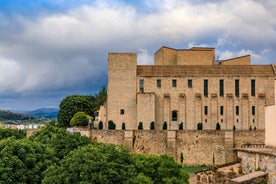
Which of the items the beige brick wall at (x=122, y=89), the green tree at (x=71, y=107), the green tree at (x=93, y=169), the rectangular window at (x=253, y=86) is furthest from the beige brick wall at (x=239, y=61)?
the green tree at (x=93, y=169)

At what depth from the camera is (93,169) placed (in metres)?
27.6

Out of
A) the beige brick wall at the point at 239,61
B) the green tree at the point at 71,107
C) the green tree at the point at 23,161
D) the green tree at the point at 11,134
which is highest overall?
the beige brick wall at the point at 239,61

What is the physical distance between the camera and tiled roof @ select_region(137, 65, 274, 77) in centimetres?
6069

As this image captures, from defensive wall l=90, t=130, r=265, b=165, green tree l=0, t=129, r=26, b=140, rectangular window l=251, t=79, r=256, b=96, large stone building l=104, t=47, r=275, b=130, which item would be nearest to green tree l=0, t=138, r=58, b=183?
defensive wall l=90, t=130, r=265, b=165

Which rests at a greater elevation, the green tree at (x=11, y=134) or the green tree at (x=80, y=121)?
the green tree at (x=80, y=121)

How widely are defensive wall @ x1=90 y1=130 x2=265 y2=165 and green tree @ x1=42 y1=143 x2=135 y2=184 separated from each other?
20.6 meters

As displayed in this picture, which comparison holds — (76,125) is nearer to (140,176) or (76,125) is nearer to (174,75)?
(174,75)

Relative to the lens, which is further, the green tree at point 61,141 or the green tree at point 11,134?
the green tree at point 11,134

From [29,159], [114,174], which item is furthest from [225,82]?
[114,174]

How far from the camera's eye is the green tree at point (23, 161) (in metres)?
34.3

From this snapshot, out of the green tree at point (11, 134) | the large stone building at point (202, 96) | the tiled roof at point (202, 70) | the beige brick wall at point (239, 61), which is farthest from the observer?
the beige brick wall at point (239, 61)

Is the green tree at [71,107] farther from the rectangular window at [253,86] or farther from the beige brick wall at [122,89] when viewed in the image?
the rectangular window at [253,86]

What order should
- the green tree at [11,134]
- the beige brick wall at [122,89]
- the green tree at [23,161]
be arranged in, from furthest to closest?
the beige brick wall at [122,89]
the green tree at [11,134]
the green tree at [23,161]

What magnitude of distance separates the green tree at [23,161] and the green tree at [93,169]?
19.2 feet
